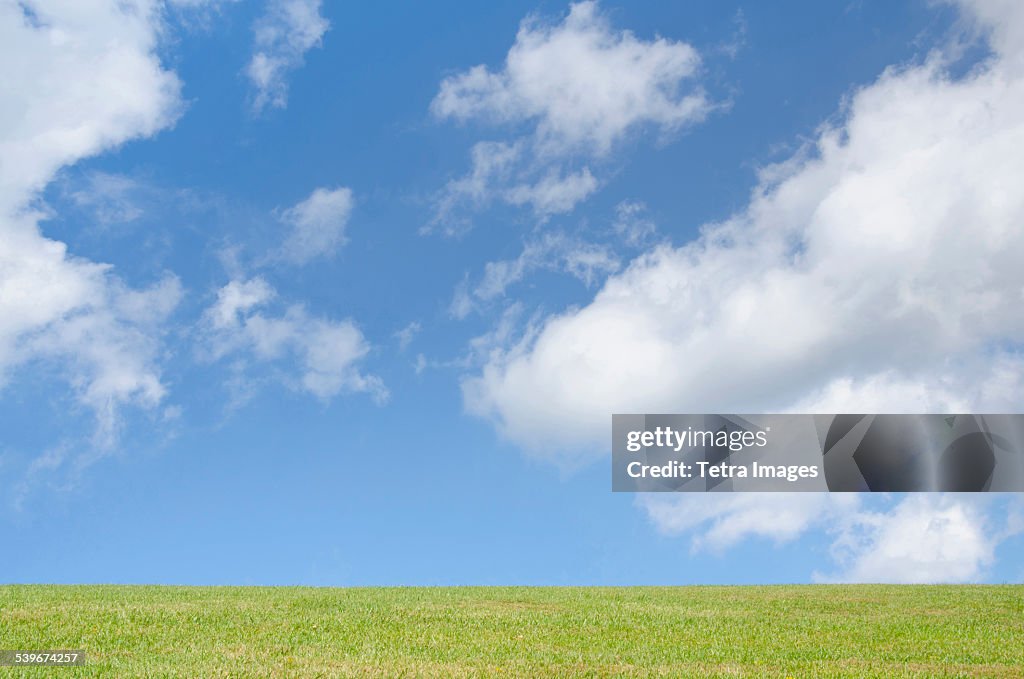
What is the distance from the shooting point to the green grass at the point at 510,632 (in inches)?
662

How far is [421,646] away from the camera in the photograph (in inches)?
738

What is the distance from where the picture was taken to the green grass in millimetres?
16812

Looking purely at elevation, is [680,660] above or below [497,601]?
below

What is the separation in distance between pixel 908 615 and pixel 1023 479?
8.69 metres

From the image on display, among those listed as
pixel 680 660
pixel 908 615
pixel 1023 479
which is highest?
pixel 1023 479

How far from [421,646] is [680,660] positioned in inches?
210

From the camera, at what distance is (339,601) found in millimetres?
24734

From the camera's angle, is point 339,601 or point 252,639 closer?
point 252,639

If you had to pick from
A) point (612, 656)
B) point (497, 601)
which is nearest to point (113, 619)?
point (497, 601)

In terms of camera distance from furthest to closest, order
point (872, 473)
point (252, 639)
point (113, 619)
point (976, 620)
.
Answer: point (872, 473) → point (976, 620) → point (113, 619) → point (252, 639)

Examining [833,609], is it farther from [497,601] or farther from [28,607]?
[28,607]

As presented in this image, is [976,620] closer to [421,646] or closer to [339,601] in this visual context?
[421,646]

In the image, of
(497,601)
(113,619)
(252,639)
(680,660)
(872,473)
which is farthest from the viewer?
(872,473)

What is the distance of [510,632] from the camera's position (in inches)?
808
